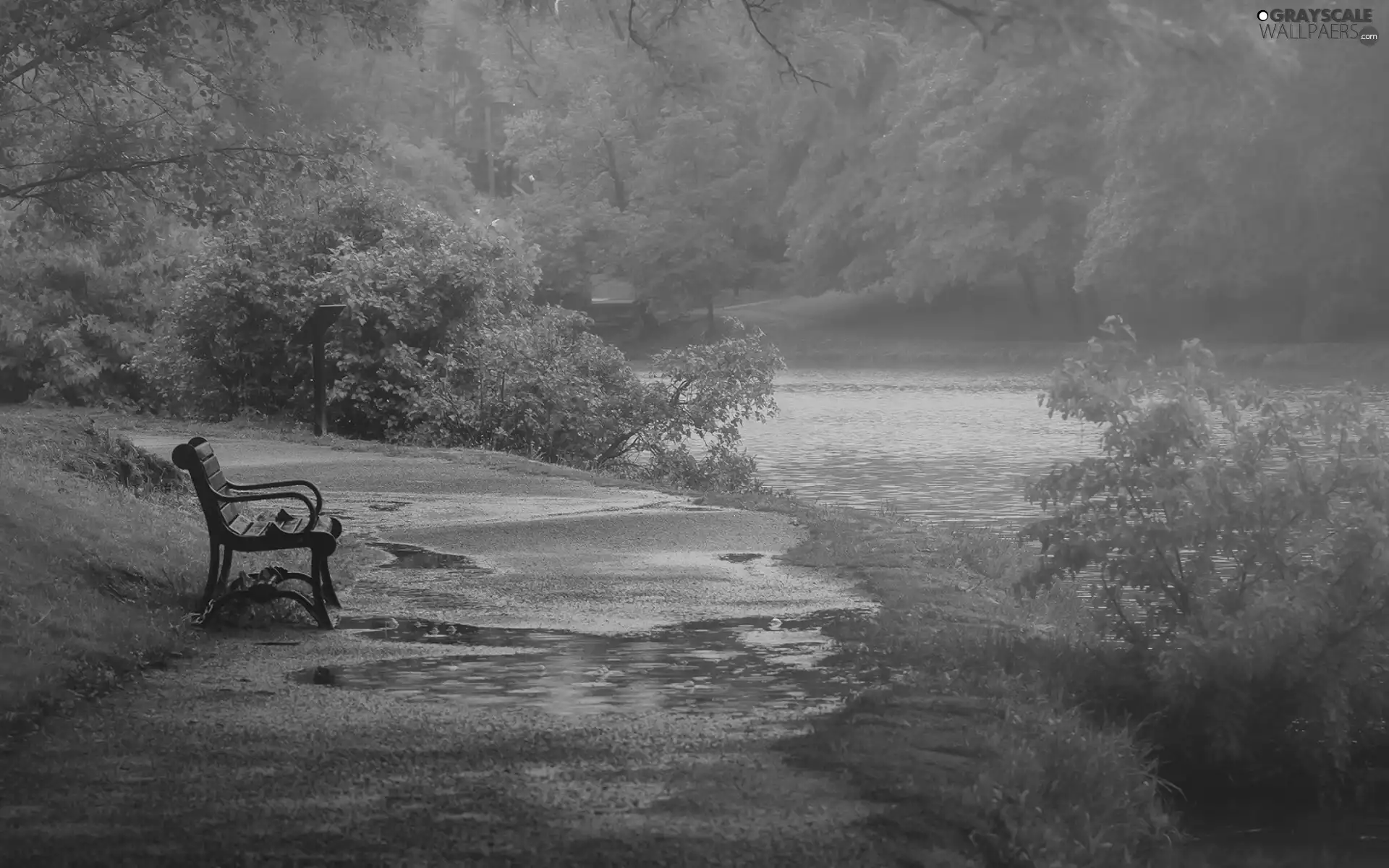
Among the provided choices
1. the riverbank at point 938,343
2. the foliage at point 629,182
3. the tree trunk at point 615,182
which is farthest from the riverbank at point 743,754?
the tree trunk at point 615,182

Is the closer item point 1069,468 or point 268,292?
point 1069,468

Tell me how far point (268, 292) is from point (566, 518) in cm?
1043

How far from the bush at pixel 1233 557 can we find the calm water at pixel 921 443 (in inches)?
199

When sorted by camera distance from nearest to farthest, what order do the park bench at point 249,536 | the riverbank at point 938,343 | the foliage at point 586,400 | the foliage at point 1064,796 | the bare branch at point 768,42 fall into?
1. the foliage at point 1064,796
2. the park bench at point 249,536
3. the bare branch at point 768,42
4. the foliage at point 586,400
5. the riverbank at point 938,343

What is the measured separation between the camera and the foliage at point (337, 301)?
21.5 m

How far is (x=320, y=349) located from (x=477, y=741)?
14199mm

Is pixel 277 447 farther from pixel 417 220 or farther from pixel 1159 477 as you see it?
pixel 1159 477

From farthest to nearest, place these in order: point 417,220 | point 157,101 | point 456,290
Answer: point 417,220, point 456,290, point 157,101

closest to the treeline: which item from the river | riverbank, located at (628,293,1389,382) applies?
riverbank, located at (628,293,1389,382)

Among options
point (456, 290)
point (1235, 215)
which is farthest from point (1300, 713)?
point (1235, 215)

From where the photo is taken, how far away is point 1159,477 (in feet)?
26.9

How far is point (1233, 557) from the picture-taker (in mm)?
8359

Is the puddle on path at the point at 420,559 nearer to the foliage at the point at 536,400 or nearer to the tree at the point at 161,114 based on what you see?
the tree at the point at 161,114

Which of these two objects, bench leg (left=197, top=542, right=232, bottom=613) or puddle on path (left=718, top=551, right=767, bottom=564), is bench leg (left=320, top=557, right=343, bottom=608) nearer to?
bench leg (left=197, top=542, right=232, bottom=613)
